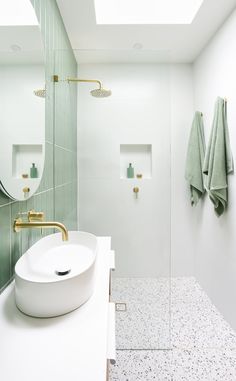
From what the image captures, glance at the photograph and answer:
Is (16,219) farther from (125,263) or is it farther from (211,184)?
(211,184)

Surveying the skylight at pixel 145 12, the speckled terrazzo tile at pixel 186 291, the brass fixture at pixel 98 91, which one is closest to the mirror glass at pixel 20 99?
the brass fixture at pixel 98 91

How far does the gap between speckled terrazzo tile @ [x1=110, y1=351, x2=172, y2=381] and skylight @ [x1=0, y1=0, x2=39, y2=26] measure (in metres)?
1.85

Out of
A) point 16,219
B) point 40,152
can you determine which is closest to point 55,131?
point 40,152

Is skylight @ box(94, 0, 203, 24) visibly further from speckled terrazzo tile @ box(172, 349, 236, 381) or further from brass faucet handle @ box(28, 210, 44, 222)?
speckled terrazzo tile @ box(172, 349, 236, 381)

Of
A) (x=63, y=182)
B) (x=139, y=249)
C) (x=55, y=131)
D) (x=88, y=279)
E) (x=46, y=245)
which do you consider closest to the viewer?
(x=88, y=279)

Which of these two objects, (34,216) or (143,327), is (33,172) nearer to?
(34,216)

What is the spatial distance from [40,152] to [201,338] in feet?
5.61

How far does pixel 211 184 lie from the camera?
5.40ft

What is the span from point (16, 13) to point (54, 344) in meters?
1.23

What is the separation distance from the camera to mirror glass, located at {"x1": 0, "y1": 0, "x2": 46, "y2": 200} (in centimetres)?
79

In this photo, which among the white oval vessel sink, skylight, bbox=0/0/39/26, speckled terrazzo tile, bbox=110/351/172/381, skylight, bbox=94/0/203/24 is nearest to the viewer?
the white oval vessel sink

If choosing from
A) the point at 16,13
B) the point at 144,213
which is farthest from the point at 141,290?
the point at 16,13

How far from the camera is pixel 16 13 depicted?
34.1 inches

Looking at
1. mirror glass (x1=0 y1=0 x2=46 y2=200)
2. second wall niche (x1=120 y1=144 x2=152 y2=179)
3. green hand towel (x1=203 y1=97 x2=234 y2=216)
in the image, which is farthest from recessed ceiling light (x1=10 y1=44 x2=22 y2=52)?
green hand towel (x1=203 y1=97 x2=234 y2=216)
